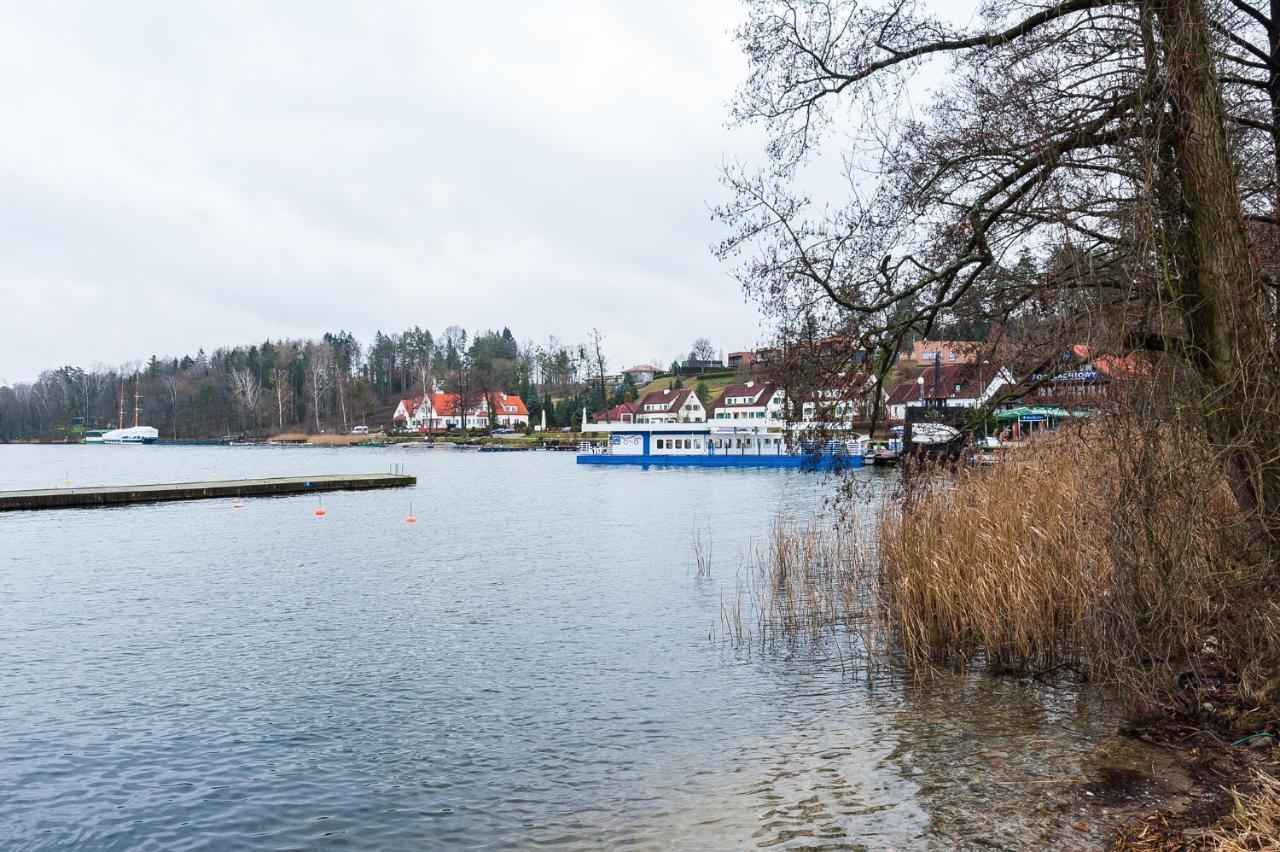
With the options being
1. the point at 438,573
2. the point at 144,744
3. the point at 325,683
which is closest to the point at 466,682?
the point at 325,683

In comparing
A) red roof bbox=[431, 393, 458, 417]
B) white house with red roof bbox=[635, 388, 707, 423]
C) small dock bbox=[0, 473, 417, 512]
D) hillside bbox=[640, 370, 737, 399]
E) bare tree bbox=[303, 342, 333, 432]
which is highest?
bare tree bbox=[303, 342, 333, 432]

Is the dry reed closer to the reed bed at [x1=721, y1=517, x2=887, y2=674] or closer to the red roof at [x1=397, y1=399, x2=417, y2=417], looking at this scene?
the reed bed at [x1=721, y1=517, x2=887, y2=674]

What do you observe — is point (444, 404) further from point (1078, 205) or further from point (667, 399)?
point (1078, 205)

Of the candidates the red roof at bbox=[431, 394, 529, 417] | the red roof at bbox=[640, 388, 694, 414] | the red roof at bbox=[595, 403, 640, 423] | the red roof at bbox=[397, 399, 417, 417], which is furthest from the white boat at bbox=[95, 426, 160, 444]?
the red roof at bbox=[640, 388, 694, 414]

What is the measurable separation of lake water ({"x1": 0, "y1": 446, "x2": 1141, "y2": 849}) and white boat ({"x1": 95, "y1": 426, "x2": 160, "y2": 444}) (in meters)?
159

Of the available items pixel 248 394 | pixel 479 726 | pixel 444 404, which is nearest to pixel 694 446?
pixel 479 726

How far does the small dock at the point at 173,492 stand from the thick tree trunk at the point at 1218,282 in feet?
138

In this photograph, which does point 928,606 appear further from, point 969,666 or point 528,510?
point 528,510

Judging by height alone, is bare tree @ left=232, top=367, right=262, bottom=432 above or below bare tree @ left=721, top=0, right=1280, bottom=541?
above

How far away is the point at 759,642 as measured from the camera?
43.6 ft

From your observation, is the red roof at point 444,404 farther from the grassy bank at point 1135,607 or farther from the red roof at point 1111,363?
the red roof at point 1111,363

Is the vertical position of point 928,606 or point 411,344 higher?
point 411,344

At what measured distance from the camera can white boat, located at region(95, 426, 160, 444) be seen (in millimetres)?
159625

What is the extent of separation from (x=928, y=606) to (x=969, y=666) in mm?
860
